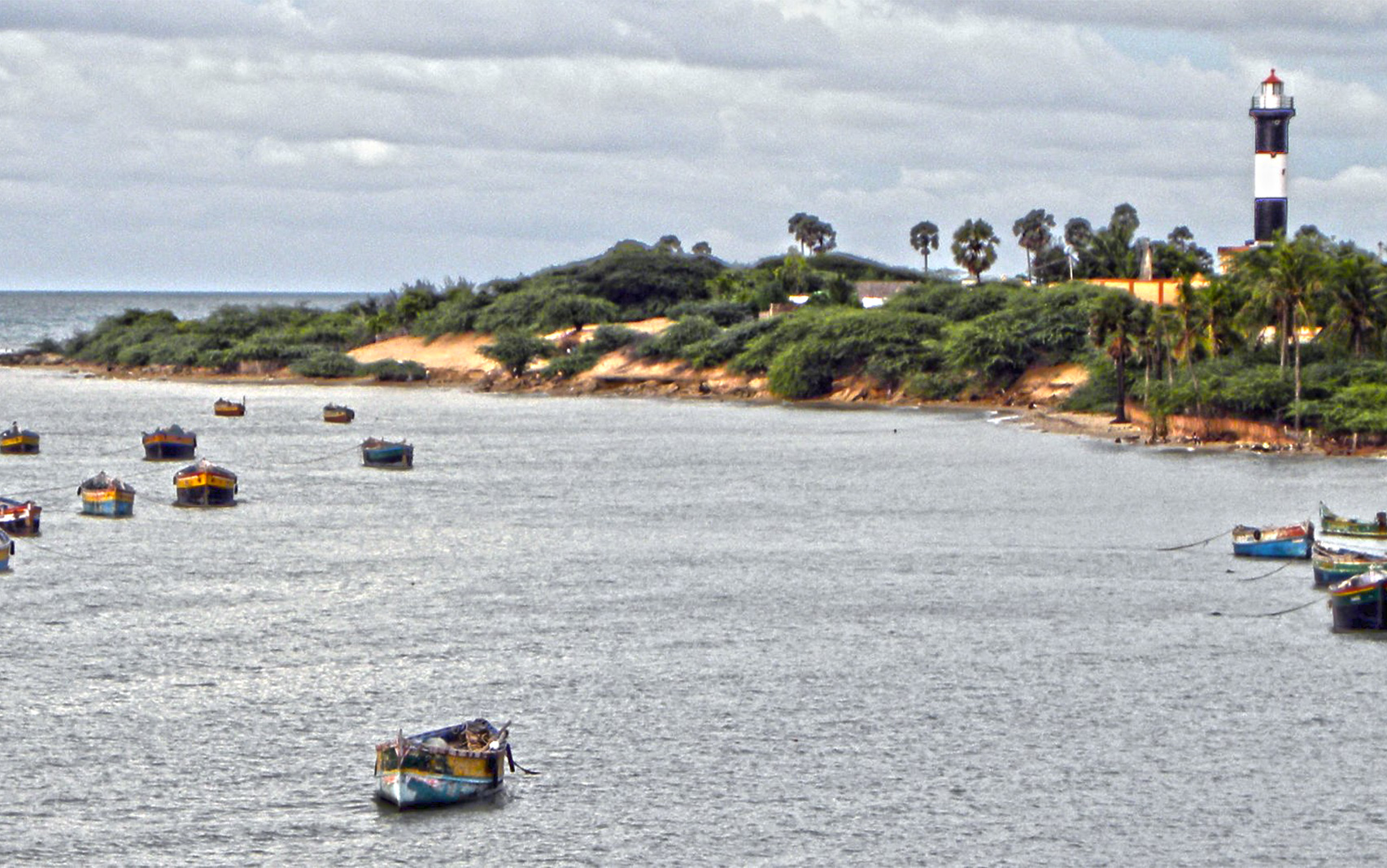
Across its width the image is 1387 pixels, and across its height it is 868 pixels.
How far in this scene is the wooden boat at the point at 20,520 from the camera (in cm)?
7613

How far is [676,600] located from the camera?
62.6 m

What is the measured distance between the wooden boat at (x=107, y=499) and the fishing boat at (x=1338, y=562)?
49370 mm

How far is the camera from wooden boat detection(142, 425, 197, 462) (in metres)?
113

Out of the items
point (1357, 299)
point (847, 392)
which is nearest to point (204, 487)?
point (1357, 299)

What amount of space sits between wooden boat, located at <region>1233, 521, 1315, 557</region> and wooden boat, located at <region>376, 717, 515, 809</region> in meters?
38.0

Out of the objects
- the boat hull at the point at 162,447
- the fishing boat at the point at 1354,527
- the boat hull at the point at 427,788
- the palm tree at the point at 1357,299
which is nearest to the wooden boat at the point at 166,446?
the boat hull at the point at 162,447

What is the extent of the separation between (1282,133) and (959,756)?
121 metres

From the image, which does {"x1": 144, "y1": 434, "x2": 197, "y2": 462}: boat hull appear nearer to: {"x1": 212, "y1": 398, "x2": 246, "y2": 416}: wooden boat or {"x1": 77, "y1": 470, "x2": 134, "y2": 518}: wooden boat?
{"x1": 77, "y1": 470, "x2": 134, "y2": 518}: wooden boat

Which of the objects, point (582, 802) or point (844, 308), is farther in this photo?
point (844, 308)

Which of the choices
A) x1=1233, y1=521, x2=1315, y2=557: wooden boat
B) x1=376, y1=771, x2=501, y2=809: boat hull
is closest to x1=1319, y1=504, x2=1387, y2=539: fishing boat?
x1=1233, y1=521, x2=1315, y2=557: wooden boat

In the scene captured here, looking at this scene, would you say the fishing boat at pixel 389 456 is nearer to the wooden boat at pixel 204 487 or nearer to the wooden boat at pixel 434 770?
the wooden boat at pixel 204 487

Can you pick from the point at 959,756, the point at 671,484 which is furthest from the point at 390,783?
the point at 671,484

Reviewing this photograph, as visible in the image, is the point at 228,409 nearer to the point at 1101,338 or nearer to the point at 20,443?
the point at 20,443

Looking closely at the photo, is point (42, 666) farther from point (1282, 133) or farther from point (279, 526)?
point (1282, 133)
